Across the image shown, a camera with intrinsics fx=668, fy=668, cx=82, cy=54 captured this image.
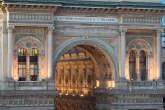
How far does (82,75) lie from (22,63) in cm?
2171

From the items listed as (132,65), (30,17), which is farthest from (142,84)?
(30,17)

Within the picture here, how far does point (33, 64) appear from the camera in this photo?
216 ft

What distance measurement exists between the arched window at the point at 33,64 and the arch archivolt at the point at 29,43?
48 centimetres

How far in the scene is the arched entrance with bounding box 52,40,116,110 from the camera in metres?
70.6

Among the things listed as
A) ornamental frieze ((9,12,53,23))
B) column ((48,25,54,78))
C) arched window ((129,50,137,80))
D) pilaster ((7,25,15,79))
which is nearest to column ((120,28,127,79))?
arched window ((129,50,137,80))

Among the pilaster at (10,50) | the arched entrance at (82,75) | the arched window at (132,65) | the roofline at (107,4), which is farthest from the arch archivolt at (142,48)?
the pilaster at (10,50)

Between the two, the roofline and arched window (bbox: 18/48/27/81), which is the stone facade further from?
the roofline

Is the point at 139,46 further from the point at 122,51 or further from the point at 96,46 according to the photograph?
the point at 96,46

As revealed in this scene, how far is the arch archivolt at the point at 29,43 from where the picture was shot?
64969 mm

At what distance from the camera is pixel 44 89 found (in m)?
65.1

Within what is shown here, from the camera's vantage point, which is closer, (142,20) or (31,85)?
(31,85)

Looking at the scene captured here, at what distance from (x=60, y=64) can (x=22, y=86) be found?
104 feet

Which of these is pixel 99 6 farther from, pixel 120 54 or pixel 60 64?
pixel 60 64

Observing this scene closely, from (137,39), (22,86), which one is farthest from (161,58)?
(22,86)
